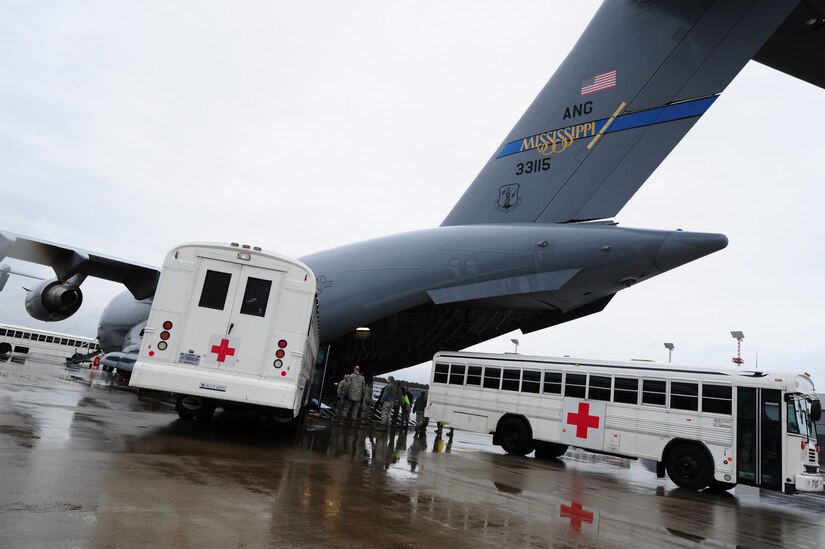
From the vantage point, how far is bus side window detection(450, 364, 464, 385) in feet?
50.3

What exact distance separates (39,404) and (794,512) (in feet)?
45.5

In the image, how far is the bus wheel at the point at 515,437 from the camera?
13.7 m

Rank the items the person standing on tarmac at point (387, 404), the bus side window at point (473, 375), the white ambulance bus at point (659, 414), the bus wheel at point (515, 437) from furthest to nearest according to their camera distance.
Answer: the person standing on tarmac at point (387, 404), the bus side window at point (473, 375), the bus wheel at point (515, 437), the white ambulance bus at point (659, 414)

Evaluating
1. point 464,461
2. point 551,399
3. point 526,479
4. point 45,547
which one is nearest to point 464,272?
point 551,399

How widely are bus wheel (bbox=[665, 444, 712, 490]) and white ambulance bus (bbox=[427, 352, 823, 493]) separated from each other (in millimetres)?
20

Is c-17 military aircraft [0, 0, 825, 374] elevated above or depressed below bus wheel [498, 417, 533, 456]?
above

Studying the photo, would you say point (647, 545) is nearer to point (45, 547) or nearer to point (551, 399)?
point (45, 547)

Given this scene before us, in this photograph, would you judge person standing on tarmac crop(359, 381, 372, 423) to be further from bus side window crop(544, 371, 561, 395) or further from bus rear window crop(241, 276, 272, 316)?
bus rear window crop(241, 276, 272, 316)

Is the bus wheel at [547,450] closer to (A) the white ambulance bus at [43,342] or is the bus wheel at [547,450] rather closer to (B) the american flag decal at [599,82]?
(B) the american flag decal at [599,82]

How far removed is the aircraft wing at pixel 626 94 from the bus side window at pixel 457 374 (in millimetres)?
4099

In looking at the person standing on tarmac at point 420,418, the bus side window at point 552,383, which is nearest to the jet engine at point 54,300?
the person standing on tarmac at point 420,418

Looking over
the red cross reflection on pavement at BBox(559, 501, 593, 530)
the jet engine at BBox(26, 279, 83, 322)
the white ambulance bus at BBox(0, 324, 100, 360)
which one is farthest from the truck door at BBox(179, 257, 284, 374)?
the white ambulance bus at BBox(0, 324, 100, 360)

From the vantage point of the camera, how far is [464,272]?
44.8 ft

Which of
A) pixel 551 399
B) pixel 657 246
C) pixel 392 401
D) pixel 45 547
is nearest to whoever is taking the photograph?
pixel 45 547
